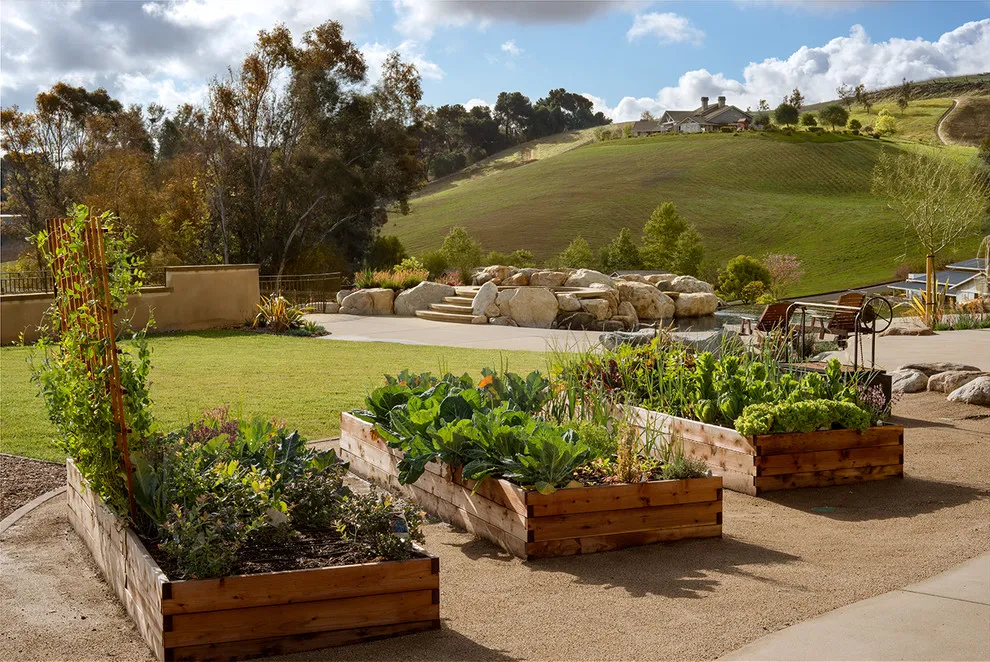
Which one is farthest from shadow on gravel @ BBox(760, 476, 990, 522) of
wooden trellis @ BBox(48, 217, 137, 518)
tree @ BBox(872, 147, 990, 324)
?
tree @ BBox(872, 147, 990, 324)

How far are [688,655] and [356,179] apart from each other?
2578cm

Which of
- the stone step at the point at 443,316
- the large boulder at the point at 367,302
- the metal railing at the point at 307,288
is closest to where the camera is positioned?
the stone step at the point at 443,316

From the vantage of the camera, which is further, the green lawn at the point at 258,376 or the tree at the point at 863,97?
the tree at the point at 863,97

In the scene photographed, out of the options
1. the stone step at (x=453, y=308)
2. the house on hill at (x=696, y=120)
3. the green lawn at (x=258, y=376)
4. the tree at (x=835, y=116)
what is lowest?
the green lawn at (x=258, y=376)

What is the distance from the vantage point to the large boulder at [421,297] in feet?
64.3

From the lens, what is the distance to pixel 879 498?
5.24 meters

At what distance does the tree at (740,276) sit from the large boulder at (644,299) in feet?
29.5

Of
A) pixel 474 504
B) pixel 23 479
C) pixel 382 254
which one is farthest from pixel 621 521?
pixel 382 254

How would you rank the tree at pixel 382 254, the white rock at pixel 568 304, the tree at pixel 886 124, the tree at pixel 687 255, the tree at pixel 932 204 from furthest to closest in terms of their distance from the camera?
the tree at pixel 886 124 → the tree at pixel 687 255 → the tree at pixel 382 254 → the white rock at pixel 568 304 → the tree at pixel 932 204

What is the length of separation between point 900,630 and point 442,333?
41.8ft


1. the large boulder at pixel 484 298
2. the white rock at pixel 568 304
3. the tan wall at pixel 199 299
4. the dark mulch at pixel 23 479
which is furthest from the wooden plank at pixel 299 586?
the white rock at pixel 568 304

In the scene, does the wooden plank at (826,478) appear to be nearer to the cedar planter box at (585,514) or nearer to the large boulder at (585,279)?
the cedar planter box at (585,514)

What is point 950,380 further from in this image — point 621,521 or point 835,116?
point 835,116

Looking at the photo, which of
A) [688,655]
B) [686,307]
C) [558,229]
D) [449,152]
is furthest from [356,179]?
[449,152]
